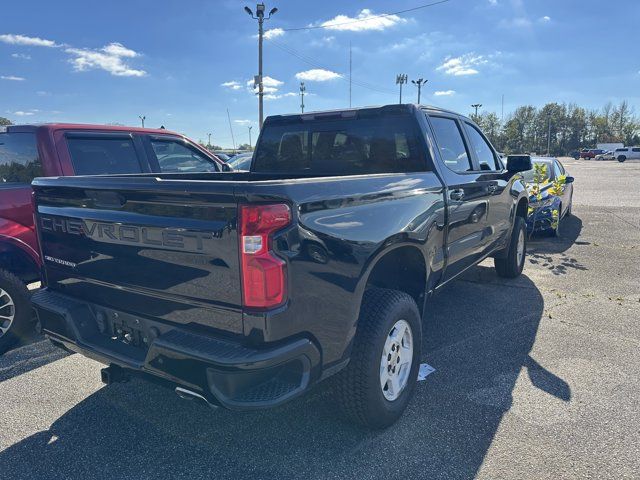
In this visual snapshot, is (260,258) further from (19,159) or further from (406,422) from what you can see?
(19,159)

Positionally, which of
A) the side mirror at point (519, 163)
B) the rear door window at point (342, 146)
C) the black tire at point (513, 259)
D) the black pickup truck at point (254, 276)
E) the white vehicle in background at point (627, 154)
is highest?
the rear door window at point (342, 146)

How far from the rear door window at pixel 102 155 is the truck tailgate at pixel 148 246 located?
70.1 inches

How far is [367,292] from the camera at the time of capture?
2.76 m

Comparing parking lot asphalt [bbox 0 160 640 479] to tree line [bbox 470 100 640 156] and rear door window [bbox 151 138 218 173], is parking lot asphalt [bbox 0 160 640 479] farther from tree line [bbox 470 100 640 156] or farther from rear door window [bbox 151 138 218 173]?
tree line [bbox 470 100 640 156]

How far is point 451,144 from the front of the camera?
4027 millimetres

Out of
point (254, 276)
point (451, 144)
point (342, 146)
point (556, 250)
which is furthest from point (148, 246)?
point (556, 250)

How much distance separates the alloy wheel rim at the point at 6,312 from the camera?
387 centimetres

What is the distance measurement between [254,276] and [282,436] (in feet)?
4.21

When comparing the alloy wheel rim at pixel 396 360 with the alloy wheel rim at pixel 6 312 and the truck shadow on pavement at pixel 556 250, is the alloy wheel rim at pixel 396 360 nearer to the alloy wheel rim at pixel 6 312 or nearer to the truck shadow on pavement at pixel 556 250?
the alloy wheel rim at pixel 6 312

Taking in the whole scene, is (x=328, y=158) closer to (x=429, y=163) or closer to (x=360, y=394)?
(x=429, y=163)

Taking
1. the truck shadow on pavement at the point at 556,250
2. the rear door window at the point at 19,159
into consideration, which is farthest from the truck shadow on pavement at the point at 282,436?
the truck shadow on pavement at the point at 556,250

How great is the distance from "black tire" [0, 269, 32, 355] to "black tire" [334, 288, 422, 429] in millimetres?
2980

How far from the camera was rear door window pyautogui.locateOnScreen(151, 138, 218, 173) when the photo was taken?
5.19m

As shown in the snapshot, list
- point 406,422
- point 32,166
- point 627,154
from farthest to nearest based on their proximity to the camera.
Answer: point 627,154 < point 32,166 < point 406,422
